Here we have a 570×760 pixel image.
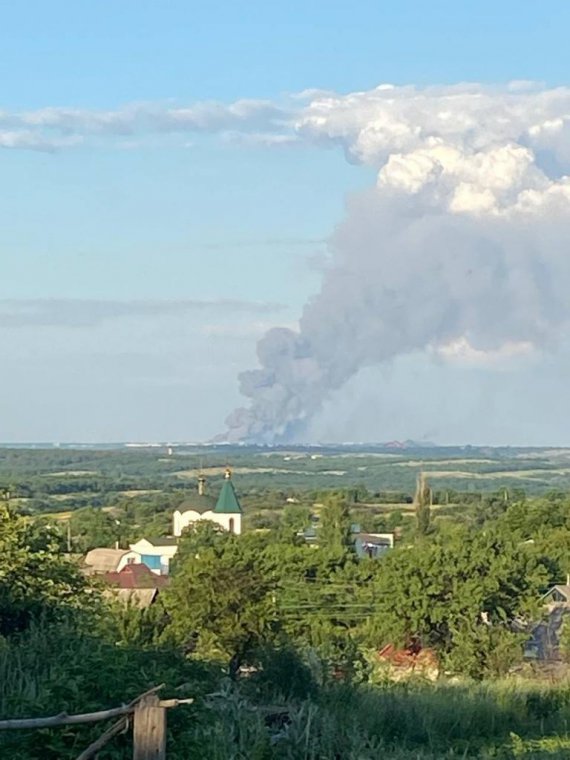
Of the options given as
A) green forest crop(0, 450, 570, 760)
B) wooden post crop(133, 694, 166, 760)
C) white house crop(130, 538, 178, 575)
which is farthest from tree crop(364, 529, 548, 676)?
white house crop(130, 538, 178, 575)

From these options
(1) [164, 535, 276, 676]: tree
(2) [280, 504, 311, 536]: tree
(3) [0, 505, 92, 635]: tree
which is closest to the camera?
(3) [0, 505, 92, 635]: tree

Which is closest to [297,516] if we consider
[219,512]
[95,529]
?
[219,512]

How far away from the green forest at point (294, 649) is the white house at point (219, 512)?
2493cm

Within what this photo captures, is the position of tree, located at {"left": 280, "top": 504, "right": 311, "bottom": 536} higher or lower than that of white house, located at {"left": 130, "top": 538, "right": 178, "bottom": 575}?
higher

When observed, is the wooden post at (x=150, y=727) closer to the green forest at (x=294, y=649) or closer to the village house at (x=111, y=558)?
the green forest at (x=294, y=649)

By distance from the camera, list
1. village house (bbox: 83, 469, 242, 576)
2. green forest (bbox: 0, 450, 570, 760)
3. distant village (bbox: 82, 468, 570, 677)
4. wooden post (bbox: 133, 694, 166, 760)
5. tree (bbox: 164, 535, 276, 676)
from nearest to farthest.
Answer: wooden post (bbox: 133, 694, 166, 760), green forest (bbox: 0, 450, 570, 760), tree (bbox: 164, 535, 276, 676), distant village (bbox: 82, 468, 570, 677), village house (bbox: 83, 469, 242, 576)

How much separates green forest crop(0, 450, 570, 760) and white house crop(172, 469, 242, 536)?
24.9 metres

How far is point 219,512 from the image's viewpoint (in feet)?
273

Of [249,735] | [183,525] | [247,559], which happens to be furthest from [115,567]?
[249,735]

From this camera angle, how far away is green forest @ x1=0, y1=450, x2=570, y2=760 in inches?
363

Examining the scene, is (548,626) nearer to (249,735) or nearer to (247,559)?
(247,559)

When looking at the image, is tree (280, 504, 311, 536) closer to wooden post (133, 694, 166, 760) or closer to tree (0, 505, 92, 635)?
tree (0, 505, 92, 635)

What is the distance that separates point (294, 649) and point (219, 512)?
6482 centimetres

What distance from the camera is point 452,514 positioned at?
99125 millimetres
